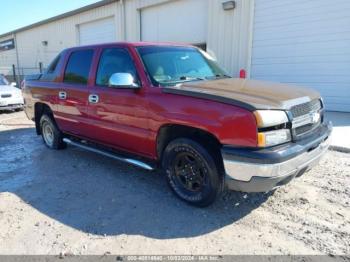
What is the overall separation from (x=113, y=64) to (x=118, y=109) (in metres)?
0.70

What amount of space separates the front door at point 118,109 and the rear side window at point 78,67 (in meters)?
A: 0.34

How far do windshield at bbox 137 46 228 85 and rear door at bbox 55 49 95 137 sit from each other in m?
1.20

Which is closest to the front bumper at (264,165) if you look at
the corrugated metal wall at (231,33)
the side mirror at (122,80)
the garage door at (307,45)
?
the side mirror at (122,80)

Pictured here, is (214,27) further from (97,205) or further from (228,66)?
(97,205)

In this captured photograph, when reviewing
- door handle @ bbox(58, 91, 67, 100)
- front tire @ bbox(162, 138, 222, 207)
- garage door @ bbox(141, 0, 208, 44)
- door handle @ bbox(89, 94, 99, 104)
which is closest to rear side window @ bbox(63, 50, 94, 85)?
door handle @ bbox(58, 91, 67, 100)

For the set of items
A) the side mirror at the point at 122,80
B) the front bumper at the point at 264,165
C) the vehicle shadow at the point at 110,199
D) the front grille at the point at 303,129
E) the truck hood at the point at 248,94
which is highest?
the side mirror at the point at 122,80

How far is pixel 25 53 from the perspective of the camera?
83.8 feet

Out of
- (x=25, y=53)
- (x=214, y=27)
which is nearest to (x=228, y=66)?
(x=214, y=27)

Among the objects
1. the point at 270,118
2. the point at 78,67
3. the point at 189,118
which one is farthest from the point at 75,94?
the point at 270,118

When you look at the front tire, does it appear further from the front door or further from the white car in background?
the white car in background

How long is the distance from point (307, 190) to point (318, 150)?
78 cm

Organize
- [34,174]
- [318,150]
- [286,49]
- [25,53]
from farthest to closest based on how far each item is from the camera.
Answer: [25,53] → [286,49] → [34,174] → [318,150]

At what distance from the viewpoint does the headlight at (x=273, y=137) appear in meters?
2.89

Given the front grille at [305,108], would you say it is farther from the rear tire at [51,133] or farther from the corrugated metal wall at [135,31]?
the corrugated metal wall at [135,31]
